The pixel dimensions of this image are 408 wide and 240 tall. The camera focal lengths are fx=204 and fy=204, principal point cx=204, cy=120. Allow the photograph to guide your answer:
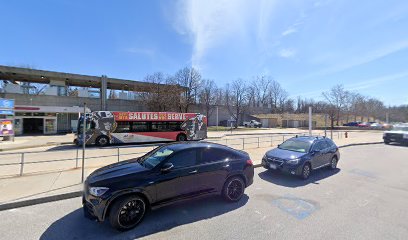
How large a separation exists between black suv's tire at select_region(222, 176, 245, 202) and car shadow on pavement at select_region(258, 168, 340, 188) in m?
2.09

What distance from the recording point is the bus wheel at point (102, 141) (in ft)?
53.3

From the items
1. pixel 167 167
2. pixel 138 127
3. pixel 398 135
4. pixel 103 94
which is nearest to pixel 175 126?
pixel 138 127

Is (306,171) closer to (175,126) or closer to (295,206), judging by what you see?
(295,206)

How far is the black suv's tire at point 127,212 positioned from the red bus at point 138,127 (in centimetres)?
1399

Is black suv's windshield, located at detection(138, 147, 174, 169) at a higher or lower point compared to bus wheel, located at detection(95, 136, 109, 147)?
higher

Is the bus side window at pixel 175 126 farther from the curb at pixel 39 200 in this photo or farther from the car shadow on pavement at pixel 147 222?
the car shadow on pavement at pixel 147 222

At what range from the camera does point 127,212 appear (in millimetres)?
3947

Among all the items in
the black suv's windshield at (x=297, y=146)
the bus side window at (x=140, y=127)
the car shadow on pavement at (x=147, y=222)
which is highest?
the bus side window at (x=140, y=127)

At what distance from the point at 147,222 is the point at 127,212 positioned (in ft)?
1.61

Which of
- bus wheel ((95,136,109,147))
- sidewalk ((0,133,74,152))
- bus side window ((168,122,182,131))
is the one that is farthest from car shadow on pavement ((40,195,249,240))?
sidewalk ((0,133,74,152))

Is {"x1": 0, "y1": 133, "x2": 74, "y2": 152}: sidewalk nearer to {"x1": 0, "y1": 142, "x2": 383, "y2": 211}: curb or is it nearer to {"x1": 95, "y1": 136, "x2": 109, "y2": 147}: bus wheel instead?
{"x1": 95, "y1": 136, "x2": 109, "y2": 147}: bus wheel

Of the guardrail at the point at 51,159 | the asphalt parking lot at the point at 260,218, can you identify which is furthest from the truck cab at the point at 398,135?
the asphalt parking lot at the point at 260,218

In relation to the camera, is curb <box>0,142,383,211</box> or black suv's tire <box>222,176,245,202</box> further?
black suv's tire <box>222,176,245,202</box>

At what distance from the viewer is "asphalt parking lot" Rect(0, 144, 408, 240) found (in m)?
3.78
